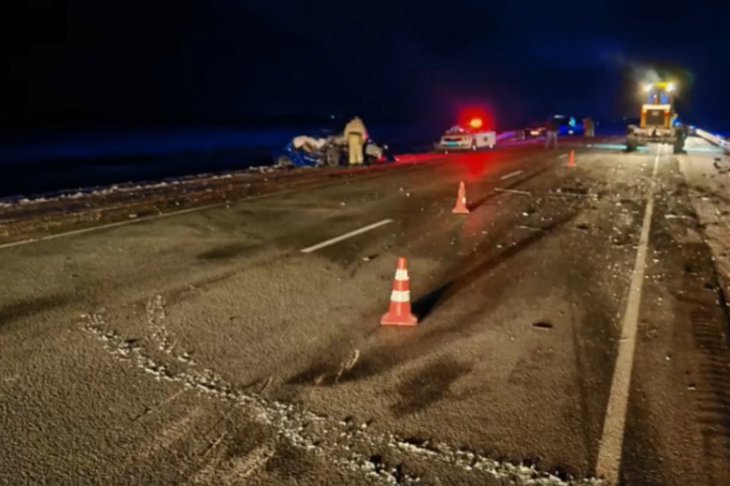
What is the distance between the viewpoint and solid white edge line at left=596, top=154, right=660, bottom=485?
403cm

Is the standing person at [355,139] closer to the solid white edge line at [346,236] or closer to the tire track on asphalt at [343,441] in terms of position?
the solid white edge line at [346,236]

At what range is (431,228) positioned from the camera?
1188 cm

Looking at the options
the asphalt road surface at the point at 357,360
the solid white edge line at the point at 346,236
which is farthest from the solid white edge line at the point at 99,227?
the solid white edge line at the point at 346,236

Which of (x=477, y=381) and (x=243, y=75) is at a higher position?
(x=243, y=75)

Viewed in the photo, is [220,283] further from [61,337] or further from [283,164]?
[283,164]

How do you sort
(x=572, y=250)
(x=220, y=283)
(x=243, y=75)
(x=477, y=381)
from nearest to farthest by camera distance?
1. (x=477, y=381)
2. (x=220, y=283)
3. (x=572, y=250)
4. (x=243, y=75)

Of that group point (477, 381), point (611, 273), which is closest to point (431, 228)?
point (611, 273)

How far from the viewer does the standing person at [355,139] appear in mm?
25328

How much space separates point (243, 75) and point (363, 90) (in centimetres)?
2550

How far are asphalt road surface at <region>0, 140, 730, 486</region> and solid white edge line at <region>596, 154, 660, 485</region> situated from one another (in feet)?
0.06

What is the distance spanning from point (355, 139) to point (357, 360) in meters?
20.3

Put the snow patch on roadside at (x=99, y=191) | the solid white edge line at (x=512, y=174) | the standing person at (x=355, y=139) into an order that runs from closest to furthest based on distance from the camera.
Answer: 1. the snow patch on roadside at (x=99, y=191)
2. the solid white edge line at (x=512, y=174)
3. the standing person at (x=355, y=139)

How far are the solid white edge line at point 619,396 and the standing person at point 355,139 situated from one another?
17.7 m

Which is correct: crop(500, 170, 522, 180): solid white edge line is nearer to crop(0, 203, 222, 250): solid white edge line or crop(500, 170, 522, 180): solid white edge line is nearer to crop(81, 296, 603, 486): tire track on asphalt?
crop(0, 203, 222, 250): solid white edge line
